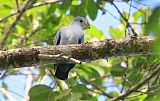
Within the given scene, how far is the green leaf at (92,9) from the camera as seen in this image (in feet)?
10.9

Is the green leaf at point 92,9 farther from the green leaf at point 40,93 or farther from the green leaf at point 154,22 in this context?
the green leaf at point 154,22

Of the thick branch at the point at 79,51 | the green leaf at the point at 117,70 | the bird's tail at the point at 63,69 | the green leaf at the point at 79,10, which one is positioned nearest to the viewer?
the thick branch at the point at 79,51

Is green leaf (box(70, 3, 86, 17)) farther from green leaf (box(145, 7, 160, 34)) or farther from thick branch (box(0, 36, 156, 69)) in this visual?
green leaf (box(145, 7, 160, 34))

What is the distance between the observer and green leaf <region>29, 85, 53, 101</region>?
8.39 feet

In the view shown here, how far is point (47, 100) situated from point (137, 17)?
2.23 metres

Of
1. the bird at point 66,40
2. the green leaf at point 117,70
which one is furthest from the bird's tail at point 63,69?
the green leaf at point 117,70

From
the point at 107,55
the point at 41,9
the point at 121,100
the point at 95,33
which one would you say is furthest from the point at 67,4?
the point at 41,9

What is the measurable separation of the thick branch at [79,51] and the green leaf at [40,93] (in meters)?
0.42

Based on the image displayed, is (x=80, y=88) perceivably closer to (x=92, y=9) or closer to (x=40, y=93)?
(x=40, y=93)

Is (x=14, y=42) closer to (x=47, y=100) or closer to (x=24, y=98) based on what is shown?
(x=24, y=98)

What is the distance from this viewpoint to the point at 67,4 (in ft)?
11.6

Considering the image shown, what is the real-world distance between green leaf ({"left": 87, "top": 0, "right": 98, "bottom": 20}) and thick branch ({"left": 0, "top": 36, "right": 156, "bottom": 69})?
119cm

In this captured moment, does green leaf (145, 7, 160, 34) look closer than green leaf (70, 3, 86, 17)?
Yes

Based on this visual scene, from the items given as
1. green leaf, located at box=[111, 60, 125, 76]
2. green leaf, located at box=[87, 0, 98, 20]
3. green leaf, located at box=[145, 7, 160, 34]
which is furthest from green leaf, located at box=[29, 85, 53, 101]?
green leaf, located at box=[145, 7, 160, 34]
